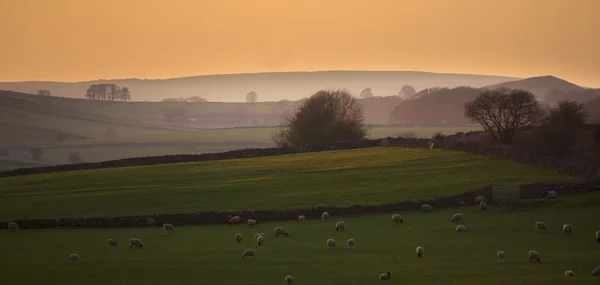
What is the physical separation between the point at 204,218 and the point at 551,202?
20871 mm

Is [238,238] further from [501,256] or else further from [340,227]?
[501,256]

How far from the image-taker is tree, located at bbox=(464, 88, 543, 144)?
86.3m

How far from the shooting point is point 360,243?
40.8 m

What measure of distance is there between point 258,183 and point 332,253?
89.5 ft

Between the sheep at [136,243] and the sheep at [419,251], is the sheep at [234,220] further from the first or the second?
the sheep at [419,251]

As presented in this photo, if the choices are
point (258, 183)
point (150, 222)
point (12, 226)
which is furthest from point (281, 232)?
point (258, 183)

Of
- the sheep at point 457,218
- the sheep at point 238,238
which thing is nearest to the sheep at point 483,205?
the sheep at point 457,218

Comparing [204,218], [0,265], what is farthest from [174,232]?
[0,265]

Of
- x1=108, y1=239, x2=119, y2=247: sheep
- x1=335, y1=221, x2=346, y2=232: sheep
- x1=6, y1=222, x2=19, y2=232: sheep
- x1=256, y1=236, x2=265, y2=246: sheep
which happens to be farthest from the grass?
→ x1=256, y1=236, x2=265, y2=246: sheep

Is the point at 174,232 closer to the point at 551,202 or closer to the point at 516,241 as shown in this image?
the point at 516,241

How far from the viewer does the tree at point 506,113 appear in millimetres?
86312

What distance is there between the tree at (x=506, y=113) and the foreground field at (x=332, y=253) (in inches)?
1391

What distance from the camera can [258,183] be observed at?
64562 millimetres

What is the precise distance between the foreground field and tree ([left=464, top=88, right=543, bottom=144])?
116 feet
